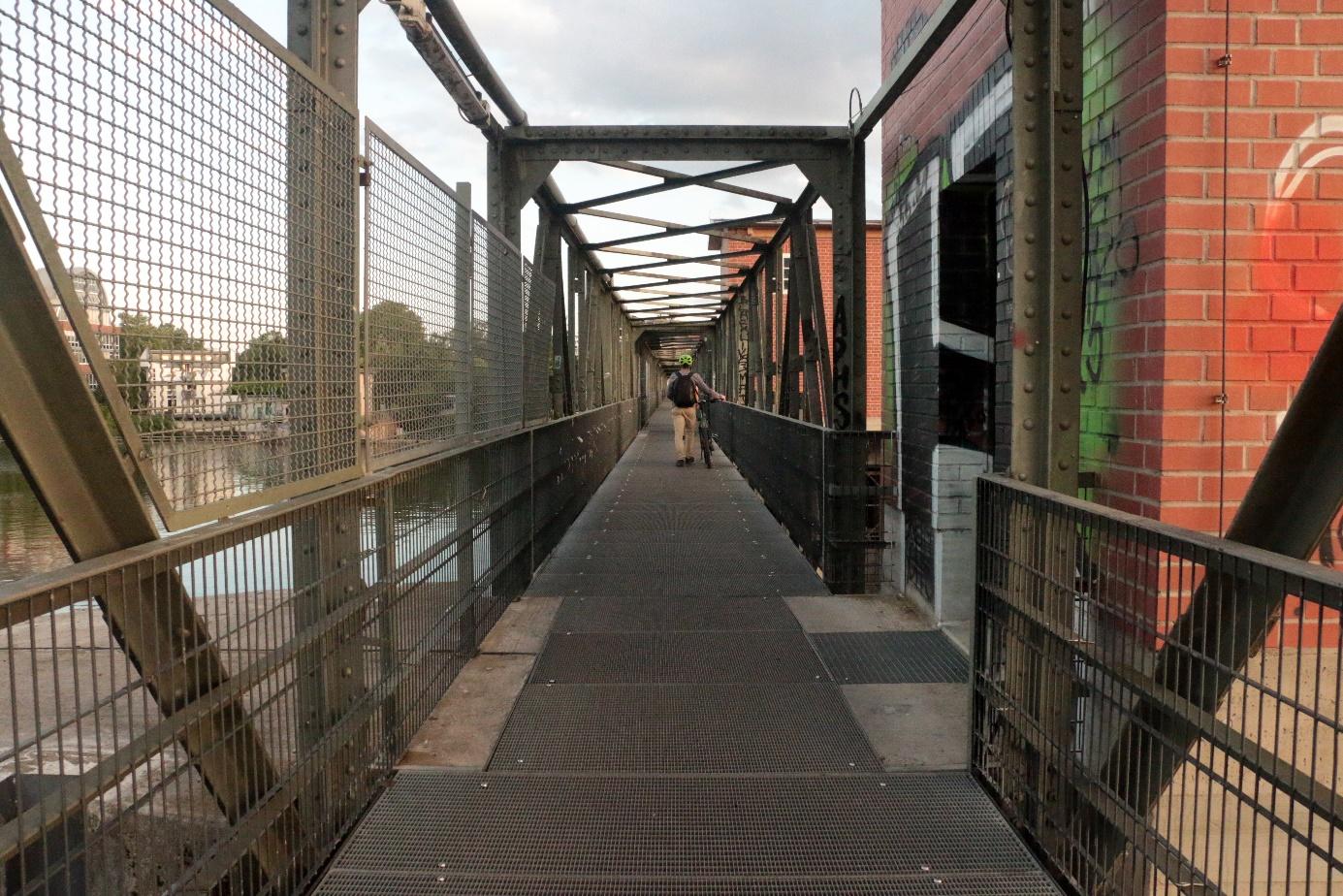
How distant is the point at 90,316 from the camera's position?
204 cm

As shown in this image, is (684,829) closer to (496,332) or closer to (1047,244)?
(1047,244)

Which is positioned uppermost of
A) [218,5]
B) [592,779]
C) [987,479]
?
[218,5]

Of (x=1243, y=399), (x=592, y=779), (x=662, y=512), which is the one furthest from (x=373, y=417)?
(x=662, y=512)

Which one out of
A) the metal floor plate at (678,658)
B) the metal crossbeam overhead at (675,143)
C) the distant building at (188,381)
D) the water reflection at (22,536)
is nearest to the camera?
the distant building at (188,381)

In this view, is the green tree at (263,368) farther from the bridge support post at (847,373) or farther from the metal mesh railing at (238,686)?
the bridge support post at (847,373)

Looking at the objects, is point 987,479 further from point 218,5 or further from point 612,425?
point 612,425

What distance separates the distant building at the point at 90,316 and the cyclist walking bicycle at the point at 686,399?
11.5 metres

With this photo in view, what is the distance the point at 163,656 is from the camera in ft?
7.14

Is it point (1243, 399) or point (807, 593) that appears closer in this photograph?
point (1243, 399)

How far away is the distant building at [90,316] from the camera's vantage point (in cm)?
194

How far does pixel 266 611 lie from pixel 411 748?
1.52 m

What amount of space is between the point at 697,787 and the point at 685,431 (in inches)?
534

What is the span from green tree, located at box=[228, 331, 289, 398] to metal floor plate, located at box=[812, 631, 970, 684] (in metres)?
2.97

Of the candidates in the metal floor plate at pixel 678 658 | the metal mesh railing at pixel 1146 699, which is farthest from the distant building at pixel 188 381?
the metal floor plate at pixel 678 658
